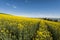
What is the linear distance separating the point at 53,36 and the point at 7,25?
1834 millimetres

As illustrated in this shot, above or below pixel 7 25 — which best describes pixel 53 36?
below

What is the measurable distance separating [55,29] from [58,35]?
42 cm

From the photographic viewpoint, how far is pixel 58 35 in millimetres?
6465

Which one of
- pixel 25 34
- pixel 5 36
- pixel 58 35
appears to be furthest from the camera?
pixel 58 35

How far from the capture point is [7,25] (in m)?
6.52

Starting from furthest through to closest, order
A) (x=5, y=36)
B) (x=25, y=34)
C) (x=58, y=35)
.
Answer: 1. (x=58, y=35)
2. (x=25, y=34)
3. (x=5, y=36)

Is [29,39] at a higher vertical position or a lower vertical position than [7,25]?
lower

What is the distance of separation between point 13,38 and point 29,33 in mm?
702

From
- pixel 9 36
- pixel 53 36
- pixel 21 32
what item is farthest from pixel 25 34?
pixel 53 36

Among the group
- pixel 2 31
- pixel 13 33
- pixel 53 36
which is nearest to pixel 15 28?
pixel 13 33

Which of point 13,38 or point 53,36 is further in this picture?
point 53,36

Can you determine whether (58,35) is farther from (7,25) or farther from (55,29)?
(7,25)

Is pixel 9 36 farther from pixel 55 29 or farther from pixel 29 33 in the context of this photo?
pixel 55 29

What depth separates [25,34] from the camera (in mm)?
6008
